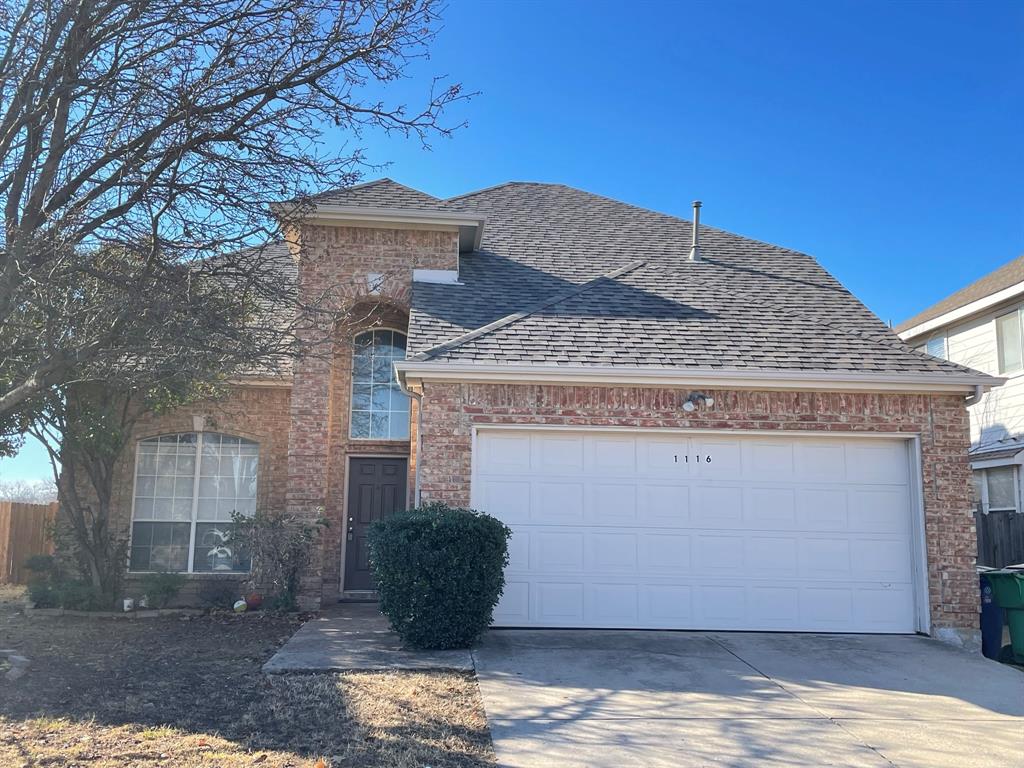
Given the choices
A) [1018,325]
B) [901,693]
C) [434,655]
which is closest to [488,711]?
[434,655]

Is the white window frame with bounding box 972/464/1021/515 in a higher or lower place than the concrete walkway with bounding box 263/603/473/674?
higher

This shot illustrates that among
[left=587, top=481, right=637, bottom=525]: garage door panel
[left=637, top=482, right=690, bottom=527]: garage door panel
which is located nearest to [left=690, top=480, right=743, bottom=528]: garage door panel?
[left=637, top=482, right=690, bottom=527]: garage door panel

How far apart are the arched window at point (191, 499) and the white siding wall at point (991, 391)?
43.2ft

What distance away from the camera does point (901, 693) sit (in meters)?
Answer: 7.24

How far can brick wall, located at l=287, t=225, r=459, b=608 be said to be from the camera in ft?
38.1

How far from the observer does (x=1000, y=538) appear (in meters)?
14.0

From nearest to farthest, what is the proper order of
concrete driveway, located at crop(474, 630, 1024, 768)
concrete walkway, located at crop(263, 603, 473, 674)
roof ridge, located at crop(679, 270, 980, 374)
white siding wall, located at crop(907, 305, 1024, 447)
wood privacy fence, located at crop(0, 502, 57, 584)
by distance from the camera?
concrete driveway, located at crop(474, 630, 1024, 768)
concrete walkway, located at crop(263, 603, 473, 674)
roof ridge, located at crop(679, 270, 980, 374)
white siding wall, located at crop(907, 305, 1024, 447)
wood privacy fence, located at crop(0, 502, 57, 584)

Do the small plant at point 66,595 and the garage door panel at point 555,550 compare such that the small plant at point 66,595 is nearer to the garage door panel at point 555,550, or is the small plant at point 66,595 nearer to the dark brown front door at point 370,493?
the dark brown front door at point 370,493

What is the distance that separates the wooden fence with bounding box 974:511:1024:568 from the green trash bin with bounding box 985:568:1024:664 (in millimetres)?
3928

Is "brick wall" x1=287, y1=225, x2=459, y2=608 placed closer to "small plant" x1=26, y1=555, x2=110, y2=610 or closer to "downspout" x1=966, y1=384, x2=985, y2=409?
"small plant" x1=26, y1=555, x2=110, y2=610

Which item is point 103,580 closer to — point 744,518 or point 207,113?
point 207,113

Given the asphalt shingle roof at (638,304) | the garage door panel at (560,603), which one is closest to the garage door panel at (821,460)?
the asphalt shingle roof at (638,304)

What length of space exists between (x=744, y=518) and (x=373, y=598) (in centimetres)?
576

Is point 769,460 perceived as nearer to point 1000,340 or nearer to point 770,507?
point 770,507
